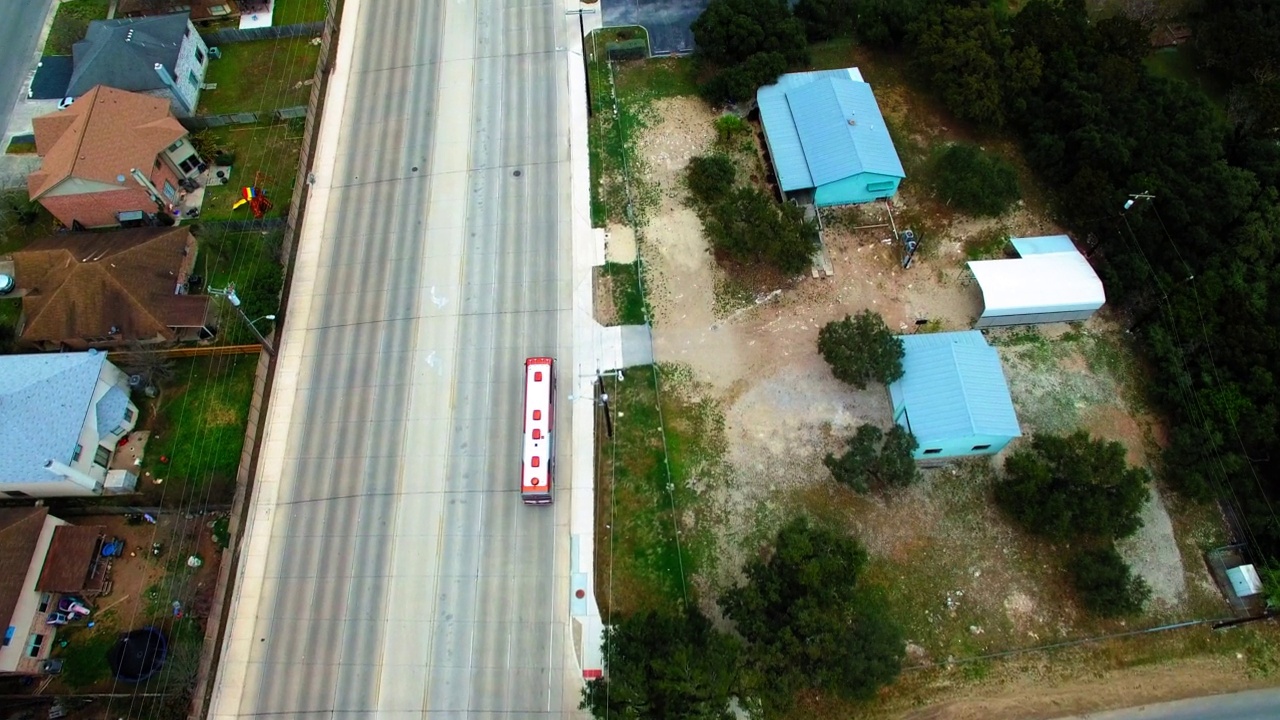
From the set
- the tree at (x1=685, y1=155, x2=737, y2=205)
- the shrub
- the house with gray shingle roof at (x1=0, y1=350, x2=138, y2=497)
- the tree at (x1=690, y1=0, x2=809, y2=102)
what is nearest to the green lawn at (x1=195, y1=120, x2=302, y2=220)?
the house with gray shingle roof at (x1=0, y1=350, x2=138, y2=497)

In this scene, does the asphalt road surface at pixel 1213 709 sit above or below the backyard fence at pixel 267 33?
below

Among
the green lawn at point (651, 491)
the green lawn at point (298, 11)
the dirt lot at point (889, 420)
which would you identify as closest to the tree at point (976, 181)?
the dirt lot at point (889, 420)

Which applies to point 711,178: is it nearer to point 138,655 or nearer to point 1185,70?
point 1185,70

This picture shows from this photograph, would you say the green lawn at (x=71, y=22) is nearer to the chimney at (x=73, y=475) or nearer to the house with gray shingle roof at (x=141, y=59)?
the house with gray shingle roof at (x=141, y=59)

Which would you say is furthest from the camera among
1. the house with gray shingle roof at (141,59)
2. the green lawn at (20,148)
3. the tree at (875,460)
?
the green lawn at (20,148)

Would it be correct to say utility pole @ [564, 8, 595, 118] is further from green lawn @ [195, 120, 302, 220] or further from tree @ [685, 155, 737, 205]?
green lawn @ [195, 120, 302, 220]

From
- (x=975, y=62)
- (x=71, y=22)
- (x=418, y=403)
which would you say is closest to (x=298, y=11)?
(x=71, y=22)
